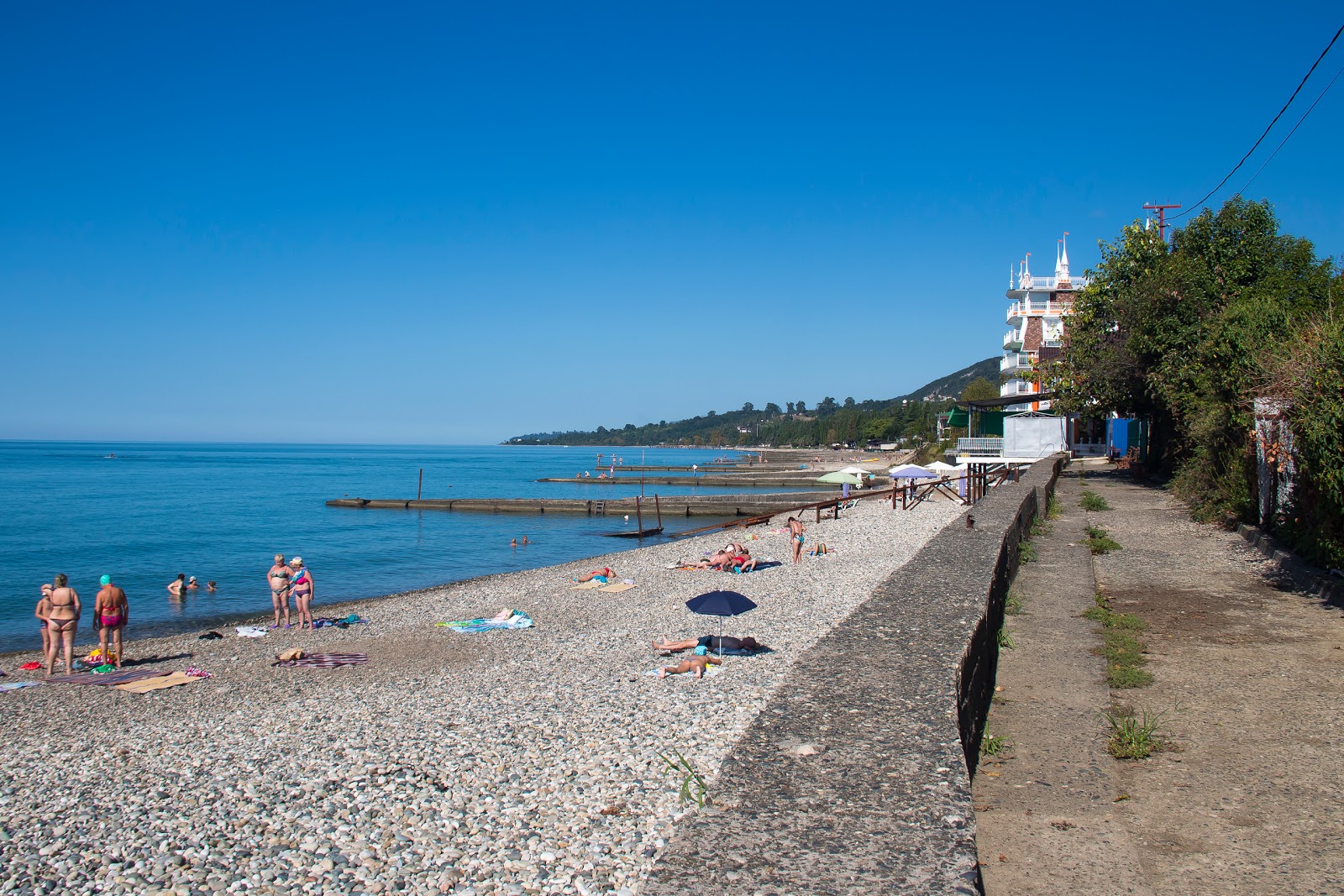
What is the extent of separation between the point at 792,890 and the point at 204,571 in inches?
1319

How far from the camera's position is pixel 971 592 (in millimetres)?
7207

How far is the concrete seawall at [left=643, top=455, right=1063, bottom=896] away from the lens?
2779 mm

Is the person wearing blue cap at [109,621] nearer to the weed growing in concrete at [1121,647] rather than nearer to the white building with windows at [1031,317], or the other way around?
the weed growing in concrete at [1121,647]

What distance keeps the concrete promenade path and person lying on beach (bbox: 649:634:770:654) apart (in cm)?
337

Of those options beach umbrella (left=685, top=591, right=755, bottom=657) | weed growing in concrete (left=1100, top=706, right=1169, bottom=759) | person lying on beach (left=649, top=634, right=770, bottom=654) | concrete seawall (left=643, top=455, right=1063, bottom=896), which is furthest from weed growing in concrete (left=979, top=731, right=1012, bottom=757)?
beach umbrella (left=685, top=591, right=755, bottom=657)

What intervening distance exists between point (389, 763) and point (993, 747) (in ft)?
16.2

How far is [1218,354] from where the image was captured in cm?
1786

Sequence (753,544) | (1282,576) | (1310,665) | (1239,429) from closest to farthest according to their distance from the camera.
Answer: (1310,665) < (1282,576) < (1239,429) < (753,544)

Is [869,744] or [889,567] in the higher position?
[869,744]

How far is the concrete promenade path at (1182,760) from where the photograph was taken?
4.37 m

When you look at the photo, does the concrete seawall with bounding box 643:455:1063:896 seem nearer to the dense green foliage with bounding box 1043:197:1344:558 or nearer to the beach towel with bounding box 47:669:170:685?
the dense green foliage with bounding box 1043:197:1344:558

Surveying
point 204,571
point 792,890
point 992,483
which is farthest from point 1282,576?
point 204,571

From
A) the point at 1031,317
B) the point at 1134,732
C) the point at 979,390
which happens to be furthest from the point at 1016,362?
the point at 1134,732

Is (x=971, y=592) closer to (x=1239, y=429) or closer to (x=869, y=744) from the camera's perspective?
(x=869, y=744)
